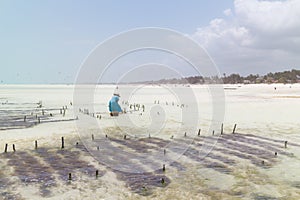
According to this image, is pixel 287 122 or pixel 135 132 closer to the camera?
pixel 135 132

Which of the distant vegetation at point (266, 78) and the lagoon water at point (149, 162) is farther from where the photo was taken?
the distant vegetation at point (266, 78)

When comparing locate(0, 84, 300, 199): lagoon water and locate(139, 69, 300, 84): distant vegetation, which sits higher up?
locate(139, 69, 300, 84): distant vegetation

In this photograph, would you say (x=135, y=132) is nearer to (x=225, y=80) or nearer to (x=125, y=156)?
(x=125, y=156)

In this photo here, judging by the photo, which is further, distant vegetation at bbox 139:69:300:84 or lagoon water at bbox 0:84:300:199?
distant vegetation at bbox 139:69:300:84

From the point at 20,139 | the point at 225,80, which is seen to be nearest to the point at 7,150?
the point at 20,139

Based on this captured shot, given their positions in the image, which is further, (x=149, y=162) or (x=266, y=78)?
(x=266, y=78)

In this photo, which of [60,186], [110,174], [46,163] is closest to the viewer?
[60,186]

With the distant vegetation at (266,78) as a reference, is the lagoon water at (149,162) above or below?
below

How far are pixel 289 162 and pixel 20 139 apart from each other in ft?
46.7

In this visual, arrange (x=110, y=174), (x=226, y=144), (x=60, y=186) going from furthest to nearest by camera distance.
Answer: (x=226, y=144), (x=110, y=174), (x=60, y=186)

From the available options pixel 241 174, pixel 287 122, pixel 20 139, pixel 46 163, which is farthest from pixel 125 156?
pixel 287 122

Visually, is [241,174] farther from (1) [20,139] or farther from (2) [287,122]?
(2) [287,122]

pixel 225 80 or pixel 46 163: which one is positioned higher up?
pixel 225 80

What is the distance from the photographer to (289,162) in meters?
11.9
